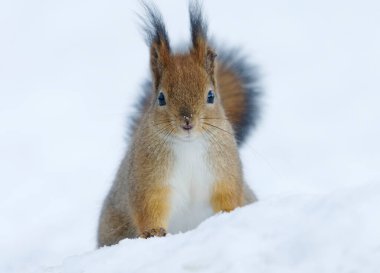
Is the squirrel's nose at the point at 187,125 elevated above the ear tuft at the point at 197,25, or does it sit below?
below

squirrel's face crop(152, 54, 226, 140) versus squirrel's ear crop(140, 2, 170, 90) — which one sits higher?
squirrel's ear crop(140, 2, 170, 90)

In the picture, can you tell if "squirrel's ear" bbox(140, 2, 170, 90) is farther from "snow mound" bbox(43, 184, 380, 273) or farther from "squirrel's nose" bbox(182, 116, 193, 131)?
"snow mound" bbox(43, 184, 380, 273)

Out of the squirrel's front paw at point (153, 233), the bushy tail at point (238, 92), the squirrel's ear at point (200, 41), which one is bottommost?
the squirrel's front paw at point (153, 233)

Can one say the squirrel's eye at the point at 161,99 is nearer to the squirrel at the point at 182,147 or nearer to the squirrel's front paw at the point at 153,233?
the squirrel at the point at 182,147

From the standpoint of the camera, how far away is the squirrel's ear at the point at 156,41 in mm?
4824

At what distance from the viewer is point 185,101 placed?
14.9 ft

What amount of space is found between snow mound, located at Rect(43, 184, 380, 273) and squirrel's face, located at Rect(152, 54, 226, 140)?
89cm

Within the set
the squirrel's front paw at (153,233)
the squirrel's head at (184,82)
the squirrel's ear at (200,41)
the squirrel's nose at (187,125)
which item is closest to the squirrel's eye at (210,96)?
the squirrel's head at (184,82)

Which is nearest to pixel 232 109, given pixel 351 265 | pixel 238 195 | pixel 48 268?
pixel 238 195

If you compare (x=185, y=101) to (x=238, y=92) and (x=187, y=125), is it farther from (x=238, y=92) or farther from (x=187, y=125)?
(x=238, y=92)

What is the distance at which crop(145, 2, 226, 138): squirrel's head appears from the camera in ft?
14.8

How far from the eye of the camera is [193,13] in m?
4.86

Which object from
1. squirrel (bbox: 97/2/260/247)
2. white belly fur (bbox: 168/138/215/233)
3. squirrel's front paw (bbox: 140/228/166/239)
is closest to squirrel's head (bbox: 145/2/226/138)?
squirrel (bbox: 97/2/260/247)

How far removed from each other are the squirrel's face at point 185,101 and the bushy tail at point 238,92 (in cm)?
97
